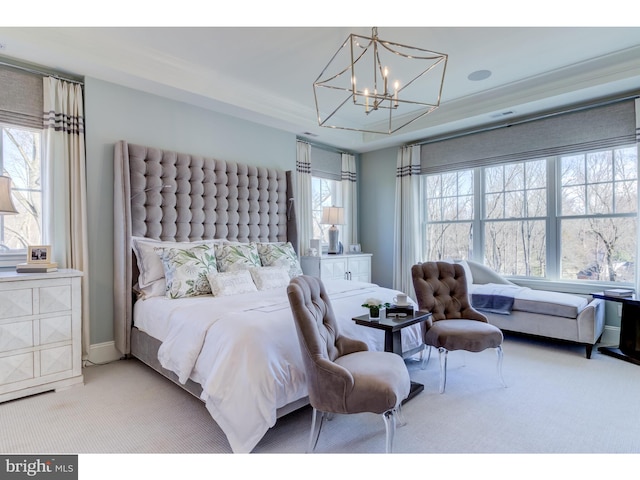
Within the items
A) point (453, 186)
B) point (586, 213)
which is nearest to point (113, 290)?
point (453, 186)

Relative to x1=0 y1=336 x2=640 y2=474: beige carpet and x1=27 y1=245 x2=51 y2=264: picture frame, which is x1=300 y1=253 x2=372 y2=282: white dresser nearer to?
x1=0 y1=336 x2=640 y2=474: beige carpet

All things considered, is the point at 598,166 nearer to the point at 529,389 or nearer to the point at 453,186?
the point at 453,186

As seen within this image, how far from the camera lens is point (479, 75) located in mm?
3736

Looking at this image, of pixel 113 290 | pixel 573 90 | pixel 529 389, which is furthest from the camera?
pixel 573 90

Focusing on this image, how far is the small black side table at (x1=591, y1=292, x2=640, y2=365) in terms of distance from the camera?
131 inches

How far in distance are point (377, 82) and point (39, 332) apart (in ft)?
12.9

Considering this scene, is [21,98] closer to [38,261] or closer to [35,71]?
[35,71]

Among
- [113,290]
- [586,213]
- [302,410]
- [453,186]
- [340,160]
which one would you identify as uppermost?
[340,160]

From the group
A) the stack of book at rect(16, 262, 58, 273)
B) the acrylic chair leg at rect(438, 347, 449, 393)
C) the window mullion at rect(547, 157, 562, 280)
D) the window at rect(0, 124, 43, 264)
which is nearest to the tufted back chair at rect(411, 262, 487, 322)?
the acrylic chair leg at rect(438, 347, 449, 393)

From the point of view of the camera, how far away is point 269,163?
4758 mm

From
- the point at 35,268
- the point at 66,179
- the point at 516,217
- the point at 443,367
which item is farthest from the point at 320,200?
the point at 35,268

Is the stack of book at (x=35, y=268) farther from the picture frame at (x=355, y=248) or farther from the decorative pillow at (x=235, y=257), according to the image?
the picture frame at (x=355, y=248)

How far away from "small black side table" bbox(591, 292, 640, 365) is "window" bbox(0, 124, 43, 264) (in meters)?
5.44
